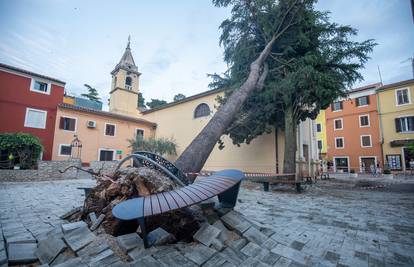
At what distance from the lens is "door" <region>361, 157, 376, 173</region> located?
22.8 meters

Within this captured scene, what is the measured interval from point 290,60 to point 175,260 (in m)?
9.78

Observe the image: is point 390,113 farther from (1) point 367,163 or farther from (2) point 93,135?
(2) point 93,135

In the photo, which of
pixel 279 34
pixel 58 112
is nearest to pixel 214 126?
pixel 279 34

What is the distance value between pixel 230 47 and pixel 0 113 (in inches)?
655

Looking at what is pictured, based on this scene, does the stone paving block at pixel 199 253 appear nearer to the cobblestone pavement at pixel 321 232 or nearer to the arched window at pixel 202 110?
the cobblestone pavement at pixel 321 232

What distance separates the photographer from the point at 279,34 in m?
9.16

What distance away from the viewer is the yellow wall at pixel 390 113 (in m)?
20.1

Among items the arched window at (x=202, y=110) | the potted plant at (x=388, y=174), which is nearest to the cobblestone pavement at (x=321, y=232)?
the potted plant at (x=388, y=174)

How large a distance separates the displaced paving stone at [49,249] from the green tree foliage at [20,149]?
13010mm

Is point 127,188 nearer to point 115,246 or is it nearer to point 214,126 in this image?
point 115,246

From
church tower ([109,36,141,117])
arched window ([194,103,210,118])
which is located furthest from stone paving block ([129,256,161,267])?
church tower ([109,36,141,117])

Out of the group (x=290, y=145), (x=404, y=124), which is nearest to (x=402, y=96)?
(x=404, y=124)

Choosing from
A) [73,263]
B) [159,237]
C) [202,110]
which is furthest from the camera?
[202,110]

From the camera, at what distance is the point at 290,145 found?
29.8 feet
